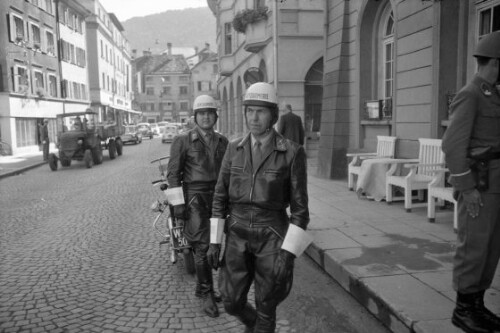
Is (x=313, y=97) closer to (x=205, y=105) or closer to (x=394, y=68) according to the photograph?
(x=394, y=68)

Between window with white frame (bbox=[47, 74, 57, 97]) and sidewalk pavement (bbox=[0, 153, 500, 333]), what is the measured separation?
95.4 feet

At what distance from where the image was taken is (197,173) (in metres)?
4.46

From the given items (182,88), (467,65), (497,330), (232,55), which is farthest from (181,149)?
(182,88)

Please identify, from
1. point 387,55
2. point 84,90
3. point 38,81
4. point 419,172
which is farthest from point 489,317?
point 84,90

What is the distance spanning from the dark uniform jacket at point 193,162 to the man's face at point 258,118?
1.50 m

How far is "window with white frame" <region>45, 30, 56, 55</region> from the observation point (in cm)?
3291

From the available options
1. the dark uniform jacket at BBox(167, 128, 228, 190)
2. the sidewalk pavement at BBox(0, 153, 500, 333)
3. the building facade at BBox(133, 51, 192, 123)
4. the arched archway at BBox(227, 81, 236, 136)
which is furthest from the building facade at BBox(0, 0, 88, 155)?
Answer: the building facade at BBox(133, 51, 192, 123)

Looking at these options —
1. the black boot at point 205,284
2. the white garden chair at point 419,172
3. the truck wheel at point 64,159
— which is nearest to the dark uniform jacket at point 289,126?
the white garden chair at point 419,172

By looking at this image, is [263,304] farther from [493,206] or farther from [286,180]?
[493,206]

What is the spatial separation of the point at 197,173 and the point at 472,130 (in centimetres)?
238

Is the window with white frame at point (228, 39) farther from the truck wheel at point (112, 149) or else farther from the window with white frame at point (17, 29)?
the truck wheel at point (112, 149)

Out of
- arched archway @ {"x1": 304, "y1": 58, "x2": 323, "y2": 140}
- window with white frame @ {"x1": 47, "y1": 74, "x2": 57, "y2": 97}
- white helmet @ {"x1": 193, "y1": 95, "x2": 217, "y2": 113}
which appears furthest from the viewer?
window with white frame @ {"x1": 47, "y1": 74, "x2": 57, "y2": 97}

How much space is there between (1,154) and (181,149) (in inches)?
936

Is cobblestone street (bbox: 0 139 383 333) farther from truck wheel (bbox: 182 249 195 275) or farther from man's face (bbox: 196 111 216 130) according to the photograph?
man's face (bbox: 196 111 216 130)
